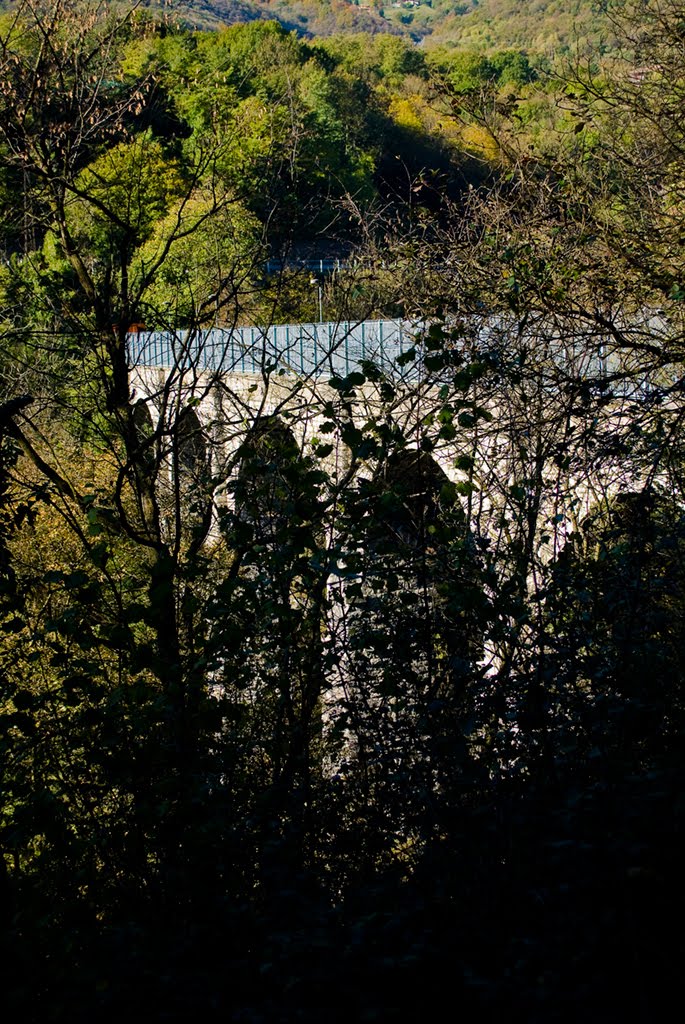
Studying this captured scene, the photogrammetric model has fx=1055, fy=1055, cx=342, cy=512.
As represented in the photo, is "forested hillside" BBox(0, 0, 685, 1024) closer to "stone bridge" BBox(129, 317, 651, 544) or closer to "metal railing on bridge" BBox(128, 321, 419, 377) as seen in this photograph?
"stone bridge" BBox(129, 317, 651, 544)

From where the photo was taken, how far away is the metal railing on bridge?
5391 mm

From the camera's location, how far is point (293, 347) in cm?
822

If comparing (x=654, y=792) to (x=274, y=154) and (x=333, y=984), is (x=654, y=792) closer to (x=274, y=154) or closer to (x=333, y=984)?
(x=333, y=984)

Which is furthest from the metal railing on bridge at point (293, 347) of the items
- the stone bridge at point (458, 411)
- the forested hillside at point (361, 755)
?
the forested hillside at point (361, 755)

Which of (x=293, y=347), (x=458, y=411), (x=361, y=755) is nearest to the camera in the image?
(x=361, y=755)

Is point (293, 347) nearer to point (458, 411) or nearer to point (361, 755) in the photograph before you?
point (458, 411)

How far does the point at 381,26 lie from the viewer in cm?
10625

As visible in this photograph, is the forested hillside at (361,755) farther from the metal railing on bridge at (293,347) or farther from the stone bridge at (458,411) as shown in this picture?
the metal railing on bridge at (293,347)

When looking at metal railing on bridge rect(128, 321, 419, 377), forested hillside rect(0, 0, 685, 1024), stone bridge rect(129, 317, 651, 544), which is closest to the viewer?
forested hillside rect(0, 0, 685, 1024)

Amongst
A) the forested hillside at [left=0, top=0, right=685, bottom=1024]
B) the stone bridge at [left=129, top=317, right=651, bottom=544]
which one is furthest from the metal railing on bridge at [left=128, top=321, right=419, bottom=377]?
the forested hillside at [left=0, top=0, right=685, bottom=1024]

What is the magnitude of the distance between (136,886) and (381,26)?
114 meters

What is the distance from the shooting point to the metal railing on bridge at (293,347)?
17.7 ft

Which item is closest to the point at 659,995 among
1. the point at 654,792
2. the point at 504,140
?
the point at 654,792

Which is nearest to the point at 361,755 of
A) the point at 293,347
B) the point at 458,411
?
the point at 458,411
